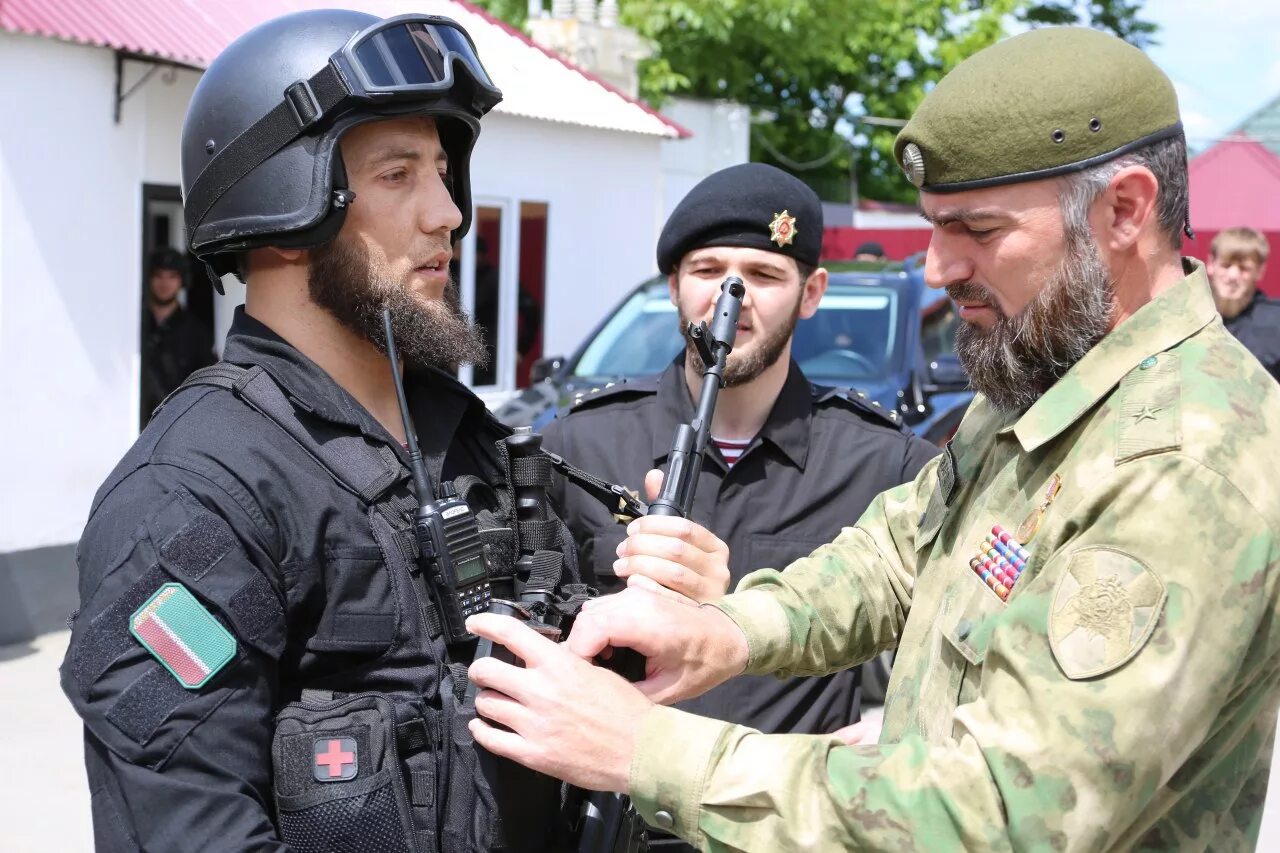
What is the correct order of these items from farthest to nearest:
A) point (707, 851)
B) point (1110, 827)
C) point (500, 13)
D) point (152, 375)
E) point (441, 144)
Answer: point (500, 13) → point (152, 375) → point (441, 144) → point (707, 851) → point (1110, 827)

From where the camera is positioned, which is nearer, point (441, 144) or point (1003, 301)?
point (1003, 301)

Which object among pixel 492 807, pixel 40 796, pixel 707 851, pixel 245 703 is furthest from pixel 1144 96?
pixel 40 796

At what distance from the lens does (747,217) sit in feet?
11.8

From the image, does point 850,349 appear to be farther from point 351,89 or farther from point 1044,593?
point 1044,593

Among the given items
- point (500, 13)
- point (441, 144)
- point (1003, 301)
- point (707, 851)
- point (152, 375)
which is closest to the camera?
point (707, 851)

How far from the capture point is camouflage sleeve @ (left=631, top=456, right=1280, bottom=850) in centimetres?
162

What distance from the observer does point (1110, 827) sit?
1.64 m

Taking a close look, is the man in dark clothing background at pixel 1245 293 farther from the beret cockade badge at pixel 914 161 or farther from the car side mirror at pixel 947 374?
the beret cockade badge at pixel 914 161

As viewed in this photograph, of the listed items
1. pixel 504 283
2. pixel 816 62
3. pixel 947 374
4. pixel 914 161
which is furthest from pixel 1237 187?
pixel 914 161

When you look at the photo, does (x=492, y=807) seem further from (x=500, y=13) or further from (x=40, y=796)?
(x=500, y=13)

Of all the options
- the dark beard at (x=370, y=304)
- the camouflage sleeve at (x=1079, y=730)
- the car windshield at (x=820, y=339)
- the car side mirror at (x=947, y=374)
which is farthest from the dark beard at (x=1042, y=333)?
the car windshield at (x=820, y=339)

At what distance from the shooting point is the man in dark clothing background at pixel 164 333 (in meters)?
8.34

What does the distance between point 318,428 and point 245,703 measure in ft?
1.58

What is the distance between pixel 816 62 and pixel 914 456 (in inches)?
845
